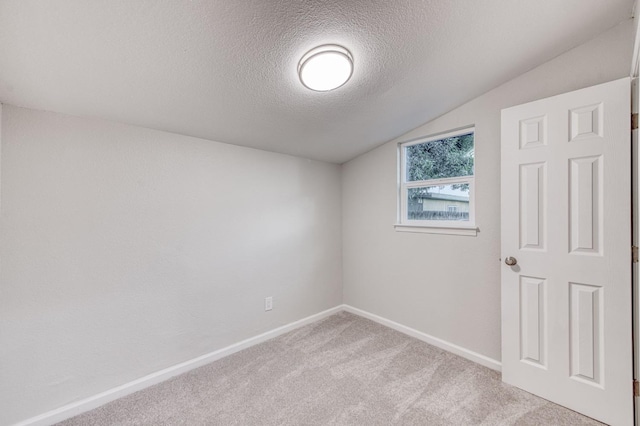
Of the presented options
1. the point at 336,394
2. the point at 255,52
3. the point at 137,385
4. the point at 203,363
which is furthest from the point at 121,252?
the point at 336,394

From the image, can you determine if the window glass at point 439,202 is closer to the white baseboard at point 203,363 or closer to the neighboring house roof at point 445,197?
the neighboring house roof at point 445,197

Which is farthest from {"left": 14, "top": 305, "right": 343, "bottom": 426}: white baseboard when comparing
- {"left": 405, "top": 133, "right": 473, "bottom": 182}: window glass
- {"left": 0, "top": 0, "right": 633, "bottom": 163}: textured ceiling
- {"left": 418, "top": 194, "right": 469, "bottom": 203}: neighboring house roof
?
{"left": 405, "top": 133, "right": 473, "bottom": 182}: window glass

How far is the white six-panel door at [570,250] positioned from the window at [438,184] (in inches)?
15.9

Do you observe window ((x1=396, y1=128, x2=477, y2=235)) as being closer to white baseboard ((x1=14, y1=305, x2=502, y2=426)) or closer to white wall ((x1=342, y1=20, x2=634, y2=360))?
white wall ((x1=342, y1=20, x2=634, y2=360))

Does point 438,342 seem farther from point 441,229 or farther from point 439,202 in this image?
point 439,202

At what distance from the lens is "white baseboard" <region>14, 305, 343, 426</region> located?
4.89ft

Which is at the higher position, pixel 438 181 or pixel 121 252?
pixel 438 181

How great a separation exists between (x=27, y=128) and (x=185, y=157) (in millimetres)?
813

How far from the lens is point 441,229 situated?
2.29m

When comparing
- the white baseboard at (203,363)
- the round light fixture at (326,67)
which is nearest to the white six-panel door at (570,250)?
the white baseboard at (203,363)

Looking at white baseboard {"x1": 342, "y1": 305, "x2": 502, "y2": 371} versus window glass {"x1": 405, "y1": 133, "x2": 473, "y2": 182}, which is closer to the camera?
white baseboard {"x1": 342, "y1": 305, "x2": 502, "y2": 371}

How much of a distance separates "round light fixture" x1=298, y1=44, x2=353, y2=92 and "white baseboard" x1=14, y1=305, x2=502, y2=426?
7.08 ft

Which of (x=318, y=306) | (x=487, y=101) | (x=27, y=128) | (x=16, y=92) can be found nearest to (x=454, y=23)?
(x=487, y=101)

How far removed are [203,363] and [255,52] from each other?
7.28ft
